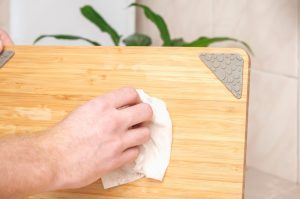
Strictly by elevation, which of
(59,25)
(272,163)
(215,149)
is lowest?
(272,163)

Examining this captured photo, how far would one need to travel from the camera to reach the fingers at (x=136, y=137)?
22.2 inches

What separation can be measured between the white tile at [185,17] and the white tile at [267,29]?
62 millimetres

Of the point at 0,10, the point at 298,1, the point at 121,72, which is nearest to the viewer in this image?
the point at 121,72

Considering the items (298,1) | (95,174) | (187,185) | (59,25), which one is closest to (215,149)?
(187,185)

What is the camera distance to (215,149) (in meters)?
0.60

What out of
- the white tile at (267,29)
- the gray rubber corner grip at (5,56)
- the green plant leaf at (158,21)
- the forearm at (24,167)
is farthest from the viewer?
the green plant leaf at (158,21)

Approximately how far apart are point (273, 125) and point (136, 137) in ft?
1.68

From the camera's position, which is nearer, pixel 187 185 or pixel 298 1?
pixel 187 185

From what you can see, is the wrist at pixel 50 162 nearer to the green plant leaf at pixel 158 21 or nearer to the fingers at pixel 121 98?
the fingers at pixel 121 98

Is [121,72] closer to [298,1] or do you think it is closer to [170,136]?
[170,136]

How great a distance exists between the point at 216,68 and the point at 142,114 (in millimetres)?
134

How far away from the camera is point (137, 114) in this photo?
57 cm

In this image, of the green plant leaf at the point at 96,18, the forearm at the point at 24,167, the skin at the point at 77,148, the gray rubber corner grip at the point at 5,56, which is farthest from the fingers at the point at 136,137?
the green plant leaf at the point at 96,18

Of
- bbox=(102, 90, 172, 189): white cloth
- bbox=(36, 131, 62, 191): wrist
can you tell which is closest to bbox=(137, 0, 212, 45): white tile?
bbox=(102, 90, 172, 189): white cloth
